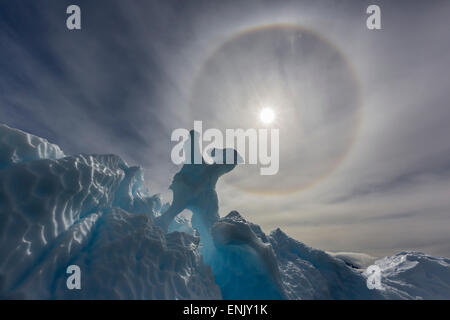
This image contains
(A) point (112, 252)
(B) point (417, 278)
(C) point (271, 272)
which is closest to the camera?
(A) point (112, 252)

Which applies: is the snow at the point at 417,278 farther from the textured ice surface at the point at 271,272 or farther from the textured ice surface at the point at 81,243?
the textured ice surface at the point at 81,243

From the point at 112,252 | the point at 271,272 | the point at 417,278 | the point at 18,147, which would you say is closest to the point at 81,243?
the point at 112,252

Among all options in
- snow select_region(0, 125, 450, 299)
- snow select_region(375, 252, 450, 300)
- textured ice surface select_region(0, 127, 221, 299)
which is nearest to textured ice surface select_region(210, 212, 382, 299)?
snow select_region(0, 125, 450, 299)

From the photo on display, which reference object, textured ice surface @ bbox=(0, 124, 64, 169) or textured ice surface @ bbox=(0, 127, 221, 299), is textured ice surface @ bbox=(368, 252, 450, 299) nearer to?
textured ice surface @ bbox=(0, 127, 221, 299)

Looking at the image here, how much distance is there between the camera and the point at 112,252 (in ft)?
28.3

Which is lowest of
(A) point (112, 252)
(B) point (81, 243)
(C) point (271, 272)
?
(C) point (271, 272)

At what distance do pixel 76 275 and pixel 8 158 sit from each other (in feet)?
19.3

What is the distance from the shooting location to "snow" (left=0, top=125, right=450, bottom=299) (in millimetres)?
7223

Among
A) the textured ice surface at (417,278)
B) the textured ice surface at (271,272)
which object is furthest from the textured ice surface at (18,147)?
the textured ice surface at (417,278)

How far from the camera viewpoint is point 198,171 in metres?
17.9

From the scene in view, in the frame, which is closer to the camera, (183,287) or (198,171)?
(183,287)

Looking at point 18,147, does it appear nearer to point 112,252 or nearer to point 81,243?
point 81,243
